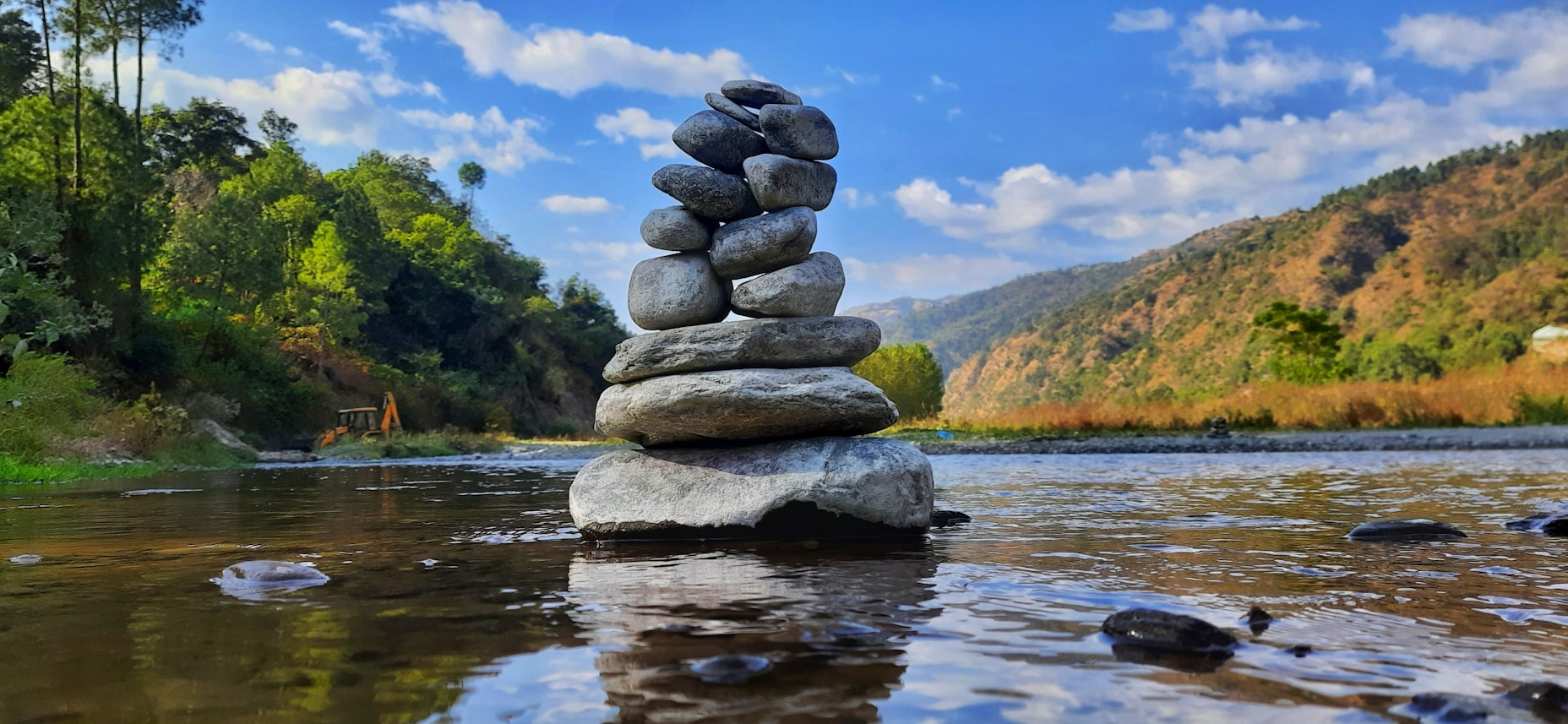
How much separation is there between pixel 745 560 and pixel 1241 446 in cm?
2371

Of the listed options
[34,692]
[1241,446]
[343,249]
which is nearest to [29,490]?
[34,692]

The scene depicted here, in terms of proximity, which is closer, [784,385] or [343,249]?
[784,385]

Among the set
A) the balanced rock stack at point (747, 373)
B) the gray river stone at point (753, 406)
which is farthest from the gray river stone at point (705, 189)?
the gray river stone at point (753, 406)

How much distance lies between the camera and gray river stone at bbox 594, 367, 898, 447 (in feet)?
25.6

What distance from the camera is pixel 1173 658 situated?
3404 mm

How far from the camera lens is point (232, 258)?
3941 centimetres

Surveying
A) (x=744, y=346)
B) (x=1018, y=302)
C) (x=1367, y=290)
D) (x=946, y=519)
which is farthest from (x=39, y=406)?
(x=1018, y=302)

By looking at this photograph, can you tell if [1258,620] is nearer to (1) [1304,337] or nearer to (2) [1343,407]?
(2) [1343,407]

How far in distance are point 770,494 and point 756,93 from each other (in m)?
3.98

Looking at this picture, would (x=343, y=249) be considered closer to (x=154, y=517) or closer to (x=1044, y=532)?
(x=154, y=517)

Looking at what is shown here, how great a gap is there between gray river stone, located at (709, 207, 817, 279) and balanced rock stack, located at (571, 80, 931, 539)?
15mm

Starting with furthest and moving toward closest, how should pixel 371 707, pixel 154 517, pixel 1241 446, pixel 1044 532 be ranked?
1. pixel 1241 446
2. pixel 154 517
3. pixel 1044 532
4. pixel 371 707

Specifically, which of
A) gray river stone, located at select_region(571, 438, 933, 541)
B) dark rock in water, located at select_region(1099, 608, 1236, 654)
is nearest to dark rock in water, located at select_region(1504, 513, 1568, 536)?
gray river stone, located at select_region(571, 438, 933, 541)

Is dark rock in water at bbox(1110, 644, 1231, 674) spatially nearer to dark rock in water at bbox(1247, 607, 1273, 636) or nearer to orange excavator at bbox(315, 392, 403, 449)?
dark rock in water at bbox(1247, 607, 1273, 636)
